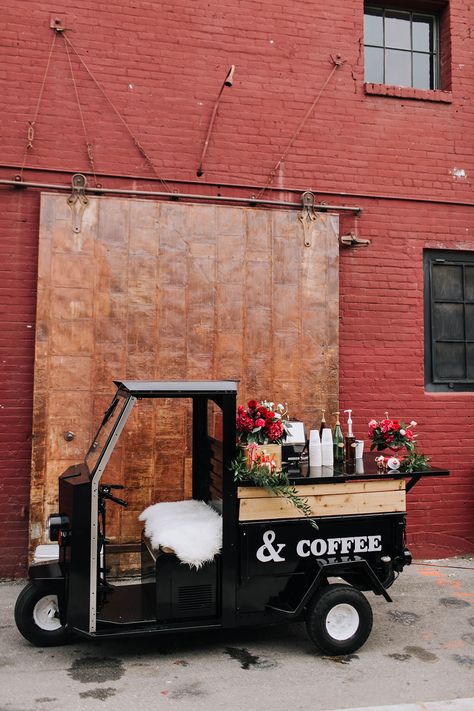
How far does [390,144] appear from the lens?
719 cm

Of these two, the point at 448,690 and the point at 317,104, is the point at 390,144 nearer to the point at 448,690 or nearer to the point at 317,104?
the point at 317,104

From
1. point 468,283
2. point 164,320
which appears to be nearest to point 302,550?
point 164,320

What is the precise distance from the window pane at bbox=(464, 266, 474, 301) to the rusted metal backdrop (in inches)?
64.5

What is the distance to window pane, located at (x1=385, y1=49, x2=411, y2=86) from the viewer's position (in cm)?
745

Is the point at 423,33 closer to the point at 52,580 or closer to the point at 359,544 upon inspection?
the point at 359,544

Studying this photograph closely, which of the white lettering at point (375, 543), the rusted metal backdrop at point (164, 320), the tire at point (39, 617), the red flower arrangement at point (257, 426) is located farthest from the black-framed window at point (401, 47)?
the tire at point (39, 617)

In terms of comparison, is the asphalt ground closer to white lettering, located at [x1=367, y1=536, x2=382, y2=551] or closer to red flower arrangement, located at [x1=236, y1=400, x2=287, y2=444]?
white lettering, located at [x1=367, y1=536, x2=382, y2=551]

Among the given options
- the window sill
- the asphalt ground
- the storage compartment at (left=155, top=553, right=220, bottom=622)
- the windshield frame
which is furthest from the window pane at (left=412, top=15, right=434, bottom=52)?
the storage compartment at (left=155, top=553, right=220, bottom=622)

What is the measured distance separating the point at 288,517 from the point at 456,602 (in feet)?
7.26

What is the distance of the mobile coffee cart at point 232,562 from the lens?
4.29m

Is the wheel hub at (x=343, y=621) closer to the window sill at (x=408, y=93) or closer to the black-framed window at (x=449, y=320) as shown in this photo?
the black-framed window at (x=449, y=320)

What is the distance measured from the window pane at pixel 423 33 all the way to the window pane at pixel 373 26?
1.43 ft

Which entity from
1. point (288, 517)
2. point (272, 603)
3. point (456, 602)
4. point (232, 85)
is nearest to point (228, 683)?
point (272, 603)

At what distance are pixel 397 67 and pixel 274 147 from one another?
1.95m
